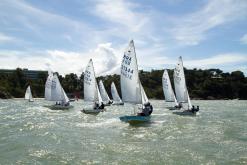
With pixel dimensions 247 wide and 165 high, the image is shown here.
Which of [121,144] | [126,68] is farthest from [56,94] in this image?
[121,144]

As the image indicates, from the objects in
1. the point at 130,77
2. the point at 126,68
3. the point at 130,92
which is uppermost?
the point at 126,68

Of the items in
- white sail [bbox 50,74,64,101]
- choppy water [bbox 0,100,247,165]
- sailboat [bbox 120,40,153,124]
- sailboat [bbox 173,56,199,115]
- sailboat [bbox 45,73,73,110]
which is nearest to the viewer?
choppy water [bbox 0,100,247,165]

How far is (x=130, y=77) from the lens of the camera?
4953 centimetres

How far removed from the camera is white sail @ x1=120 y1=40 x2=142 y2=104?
4891 centimetres

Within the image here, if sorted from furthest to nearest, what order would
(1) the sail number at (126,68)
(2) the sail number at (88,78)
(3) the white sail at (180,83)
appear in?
(2) the sail number at (88,78)
(3) the white sail at (180,83)
(1) the sail number at (126,68)

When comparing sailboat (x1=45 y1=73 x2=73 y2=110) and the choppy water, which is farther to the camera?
sailboat (x1=45 y1=73 x2=73 y2=110)

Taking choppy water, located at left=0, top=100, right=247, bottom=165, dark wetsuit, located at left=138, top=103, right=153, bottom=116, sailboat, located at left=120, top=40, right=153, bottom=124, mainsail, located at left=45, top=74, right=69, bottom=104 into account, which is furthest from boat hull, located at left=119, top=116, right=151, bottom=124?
mainsail, located at left=45, top=74, right=69, bottom=104

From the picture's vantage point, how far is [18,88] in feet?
621

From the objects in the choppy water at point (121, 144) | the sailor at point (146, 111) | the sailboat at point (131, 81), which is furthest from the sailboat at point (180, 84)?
the choppy water at point (121, 144)

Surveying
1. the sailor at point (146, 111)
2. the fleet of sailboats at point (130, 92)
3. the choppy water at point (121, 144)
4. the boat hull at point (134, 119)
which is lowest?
the choppy water at point (121, 144)

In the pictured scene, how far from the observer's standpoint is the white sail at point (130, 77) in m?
48.9

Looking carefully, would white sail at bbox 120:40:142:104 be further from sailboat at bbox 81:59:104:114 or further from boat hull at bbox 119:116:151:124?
sailboat at bbox 81:59:104:114

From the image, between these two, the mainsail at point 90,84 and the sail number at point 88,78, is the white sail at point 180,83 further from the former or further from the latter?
the sail number at point 88,78

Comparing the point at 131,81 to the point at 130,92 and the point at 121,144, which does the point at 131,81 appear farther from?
the point at 121,144
